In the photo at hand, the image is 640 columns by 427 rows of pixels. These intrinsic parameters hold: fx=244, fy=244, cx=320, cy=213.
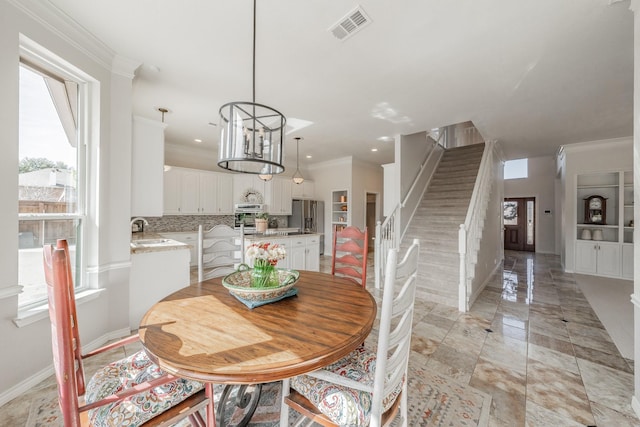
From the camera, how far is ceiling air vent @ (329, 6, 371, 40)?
6.13 feet

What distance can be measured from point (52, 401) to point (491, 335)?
3784 mm

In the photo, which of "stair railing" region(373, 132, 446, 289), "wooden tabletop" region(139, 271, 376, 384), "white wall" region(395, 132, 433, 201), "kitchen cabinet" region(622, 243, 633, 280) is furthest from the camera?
"white wall" region(395, 132, 433, 201)

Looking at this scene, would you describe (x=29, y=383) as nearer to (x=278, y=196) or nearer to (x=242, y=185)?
(x=242, y=185)

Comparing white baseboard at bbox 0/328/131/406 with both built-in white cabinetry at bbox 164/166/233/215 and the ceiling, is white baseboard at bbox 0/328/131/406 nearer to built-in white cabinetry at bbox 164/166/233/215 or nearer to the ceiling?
the ceiling

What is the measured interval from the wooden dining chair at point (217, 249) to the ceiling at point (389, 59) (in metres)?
1.71

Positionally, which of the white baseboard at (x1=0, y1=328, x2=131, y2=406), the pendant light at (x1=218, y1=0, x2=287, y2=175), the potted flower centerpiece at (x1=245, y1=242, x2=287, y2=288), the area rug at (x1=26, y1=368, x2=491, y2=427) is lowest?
the area rug at (x1=26, y1=368, x2=491, y2=427)

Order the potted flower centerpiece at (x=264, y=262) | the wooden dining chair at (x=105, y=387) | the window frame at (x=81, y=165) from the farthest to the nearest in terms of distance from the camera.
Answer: the window frame at (x=81, y=165) < the potted flower centerpiece at (x=264, y=262) < the wooden dining chair at (x=105, y=387)

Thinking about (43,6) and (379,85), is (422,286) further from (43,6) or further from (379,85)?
(43,6)

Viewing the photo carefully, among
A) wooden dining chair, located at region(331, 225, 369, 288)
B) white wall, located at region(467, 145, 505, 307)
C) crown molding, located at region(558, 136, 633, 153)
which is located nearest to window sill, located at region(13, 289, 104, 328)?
wooden dining chair, located at region(331, 225, 369, 288)

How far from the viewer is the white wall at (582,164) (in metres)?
4.87

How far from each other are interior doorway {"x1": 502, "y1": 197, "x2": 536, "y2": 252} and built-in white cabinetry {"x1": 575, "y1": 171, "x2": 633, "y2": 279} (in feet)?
10.0

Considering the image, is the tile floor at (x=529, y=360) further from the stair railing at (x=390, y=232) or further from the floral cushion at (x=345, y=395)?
the floral cushion at (x=345, y=395)

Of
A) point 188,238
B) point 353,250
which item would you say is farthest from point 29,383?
point 188,238

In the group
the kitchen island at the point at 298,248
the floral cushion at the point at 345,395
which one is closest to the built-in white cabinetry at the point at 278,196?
the kitchen island at the point at 298,248
